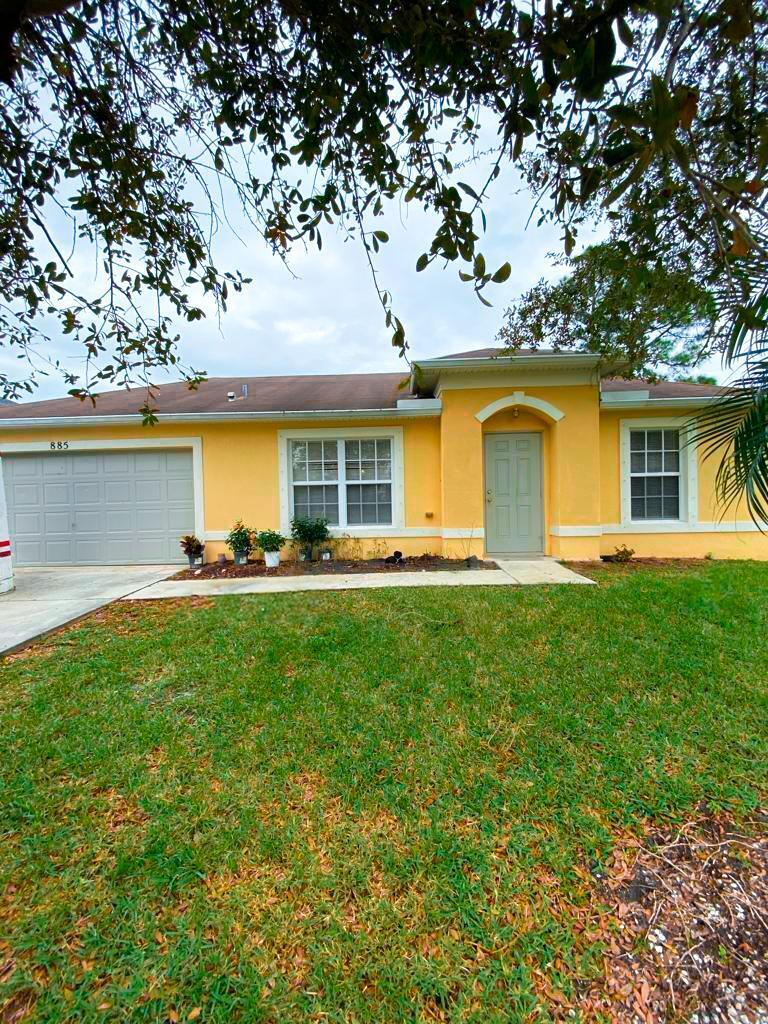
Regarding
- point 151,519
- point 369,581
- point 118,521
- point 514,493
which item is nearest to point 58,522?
point 118,521

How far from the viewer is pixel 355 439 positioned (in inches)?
334

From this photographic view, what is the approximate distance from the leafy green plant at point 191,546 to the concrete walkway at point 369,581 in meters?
1.14

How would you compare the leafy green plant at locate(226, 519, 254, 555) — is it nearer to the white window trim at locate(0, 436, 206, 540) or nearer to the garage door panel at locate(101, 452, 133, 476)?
the white window trim at locate(0, 436, 206, 540)

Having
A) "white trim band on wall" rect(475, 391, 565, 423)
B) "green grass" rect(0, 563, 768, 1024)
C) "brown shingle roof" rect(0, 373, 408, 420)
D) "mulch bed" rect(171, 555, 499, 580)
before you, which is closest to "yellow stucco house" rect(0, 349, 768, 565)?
"brown shingle roof" rect(0, 373, 408, 420)

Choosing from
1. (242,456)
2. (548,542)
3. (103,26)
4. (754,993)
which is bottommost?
(754,993)

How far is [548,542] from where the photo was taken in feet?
27.8

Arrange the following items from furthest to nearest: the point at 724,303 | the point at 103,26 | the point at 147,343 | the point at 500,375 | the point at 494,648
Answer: the point at 500,375 → the point at 494,648 → the point at 147,343 → the point at 103,26 → the point at 724,303

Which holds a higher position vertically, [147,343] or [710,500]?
[147,343]

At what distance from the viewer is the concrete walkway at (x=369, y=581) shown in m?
Answer: 6.36

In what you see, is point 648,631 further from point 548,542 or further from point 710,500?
point 710,500

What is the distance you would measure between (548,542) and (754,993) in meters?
7.38

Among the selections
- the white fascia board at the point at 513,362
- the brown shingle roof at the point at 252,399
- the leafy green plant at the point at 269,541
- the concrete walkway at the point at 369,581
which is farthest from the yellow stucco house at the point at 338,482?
the concrete walkway at the point at 369,581

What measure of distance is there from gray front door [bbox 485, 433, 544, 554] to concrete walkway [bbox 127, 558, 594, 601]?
42.7 inches

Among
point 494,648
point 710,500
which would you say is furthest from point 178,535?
point 710,500
